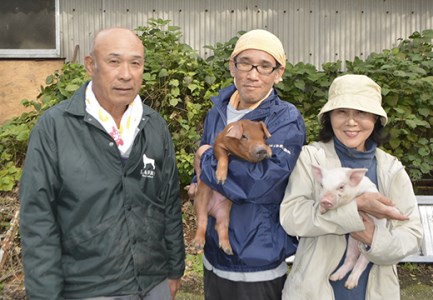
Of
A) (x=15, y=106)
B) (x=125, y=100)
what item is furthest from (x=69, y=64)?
(x=125, y=100)

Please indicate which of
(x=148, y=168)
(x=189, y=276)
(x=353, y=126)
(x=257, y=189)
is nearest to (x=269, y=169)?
(x=257, y=189)

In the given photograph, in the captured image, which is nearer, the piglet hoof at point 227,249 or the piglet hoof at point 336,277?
the piglet hoof at point 336,277

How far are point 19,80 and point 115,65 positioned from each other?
6350mm

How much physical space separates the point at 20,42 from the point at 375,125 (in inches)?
284

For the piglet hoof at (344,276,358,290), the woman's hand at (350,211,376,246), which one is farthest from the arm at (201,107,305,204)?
the piglet hoof at (344,276,358,290)

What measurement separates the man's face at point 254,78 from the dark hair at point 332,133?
40 cm

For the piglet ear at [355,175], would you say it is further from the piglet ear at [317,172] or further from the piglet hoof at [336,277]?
the piglet hoof at [336,277]

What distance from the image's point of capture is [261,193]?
9.88 ft

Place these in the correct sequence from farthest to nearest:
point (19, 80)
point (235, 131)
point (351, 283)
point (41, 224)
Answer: point (19, 80)
point (235, 131)
point (351, 283)
point (41, 224)

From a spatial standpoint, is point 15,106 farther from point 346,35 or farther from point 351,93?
point 351,93

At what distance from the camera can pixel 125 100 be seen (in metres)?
2.96

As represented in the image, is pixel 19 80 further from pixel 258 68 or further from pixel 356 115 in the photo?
pixel 356 115

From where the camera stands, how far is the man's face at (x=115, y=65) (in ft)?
9.51

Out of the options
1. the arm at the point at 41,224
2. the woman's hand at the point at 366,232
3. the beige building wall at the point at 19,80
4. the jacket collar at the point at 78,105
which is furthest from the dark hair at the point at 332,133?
the beige building wall at the point at 19,80
